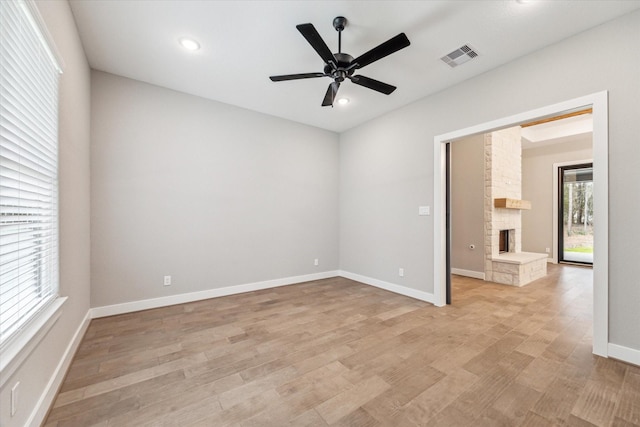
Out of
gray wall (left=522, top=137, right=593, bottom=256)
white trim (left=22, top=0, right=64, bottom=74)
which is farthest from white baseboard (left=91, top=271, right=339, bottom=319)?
gray wall (left=522, top=137, right=593, bottom=256)

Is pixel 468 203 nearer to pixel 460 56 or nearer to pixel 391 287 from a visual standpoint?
pixel 391 287

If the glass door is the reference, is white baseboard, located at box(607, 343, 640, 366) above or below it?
below

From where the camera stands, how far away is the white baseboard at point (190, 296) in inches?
122

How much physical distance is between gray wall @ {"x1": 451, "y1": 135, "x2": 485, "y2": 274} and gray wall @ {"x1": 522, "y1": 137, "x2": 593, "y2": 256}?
2.99 metres

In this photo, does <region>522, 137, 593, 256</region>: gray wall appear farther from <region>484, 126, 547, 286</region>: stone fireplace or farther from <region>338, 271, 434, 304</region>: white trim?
<region>338, 271, 434, 304</region>: white trim

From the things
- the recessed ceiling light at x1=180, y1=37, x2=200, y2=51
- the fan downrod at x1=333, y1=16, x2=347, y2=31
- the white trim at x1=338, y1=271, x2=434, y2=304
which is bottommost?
the white trim at x1=338, y1=271, x2=434, y2=304

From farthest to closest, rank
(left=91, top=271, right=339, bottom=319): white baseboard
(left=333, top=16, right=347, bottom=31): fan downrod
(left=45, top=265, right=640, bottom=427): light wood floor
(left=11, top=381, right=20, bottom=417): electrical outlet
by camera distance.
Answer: (left=91, top=271, right=339, bottom=319): white baseboard → (left=333, top=16, right=347, bottom=31): fan downrod → (left=45, top=265, right=640, bottom=427): light wood floor → (left=11, top=381, right=20, bottom=417): electrical outlet

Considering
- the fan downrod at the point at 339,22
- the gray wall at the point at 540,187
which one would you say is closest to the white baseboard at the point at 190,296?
the fan downrod at the point at 339,22

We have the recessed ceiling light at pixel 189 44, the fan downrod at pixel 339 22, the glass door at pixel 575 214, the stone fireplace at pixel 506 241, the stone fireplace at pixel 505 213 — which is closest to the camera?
the fan downrod at pixel 339 22

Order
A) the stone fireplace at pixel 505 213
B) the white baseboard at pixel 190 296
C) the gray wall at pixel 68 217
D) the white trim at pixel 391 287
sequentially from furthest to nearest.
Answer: the stone fireplace at pixel 505 213 < the white trim at pixel 391 287 < the white baseboard at pixel 190 296 < the gray wall at pixel 68 217

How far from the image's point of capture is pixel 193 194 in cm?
367

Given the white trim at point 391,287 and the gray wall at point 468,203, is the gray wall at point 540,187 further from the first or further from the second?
the white trim at point 391,287

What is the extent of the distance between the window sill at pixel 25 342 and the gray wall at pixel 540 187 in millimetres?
8905

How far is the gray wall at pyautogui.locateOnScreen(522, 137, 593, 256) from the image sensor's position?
6574 mm
